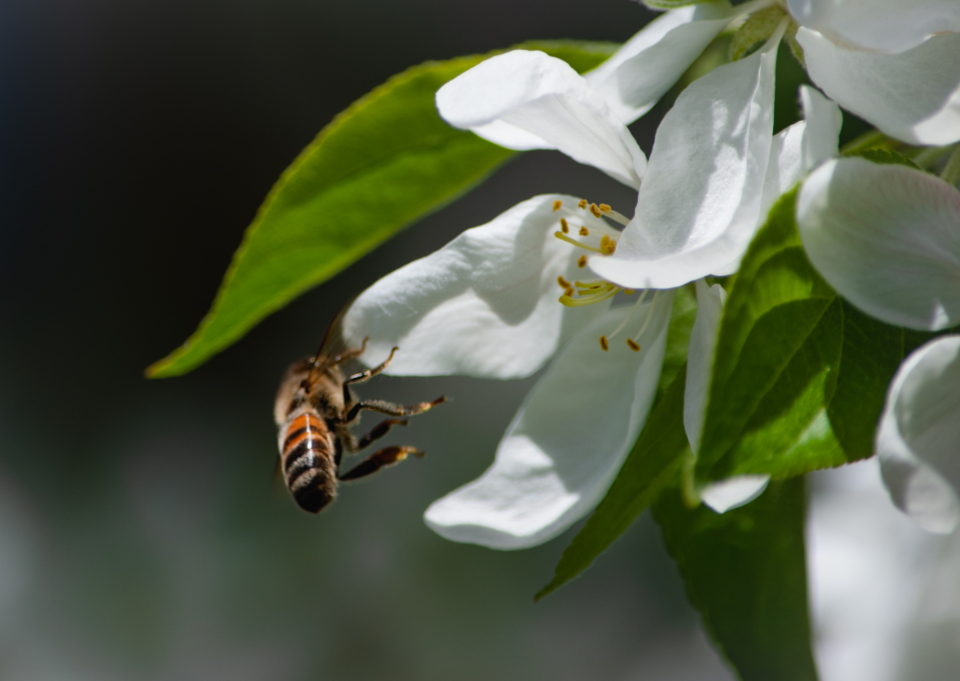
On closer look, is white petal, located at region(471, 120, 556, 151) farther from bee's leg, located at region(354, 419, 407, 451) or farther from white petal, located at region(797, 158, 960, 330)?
bee's leg, located at region(354, 419, 407, 451)

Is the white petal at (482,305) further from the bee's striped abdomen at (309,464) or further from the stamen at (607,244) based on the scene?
the bee's striped abdomen at (309,464)

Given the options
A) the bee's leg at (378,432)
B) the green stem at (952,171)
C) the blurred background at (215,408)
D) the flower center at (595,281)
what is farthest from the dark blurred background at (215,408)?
the green stem at (952,171)

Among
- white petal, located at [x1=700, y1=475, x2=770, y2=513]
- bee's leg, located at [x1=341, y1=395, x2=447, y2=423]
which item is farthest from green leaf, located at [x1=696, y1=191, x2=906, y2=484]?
bee's leg, located at [x1=341, y1=395, x2=447, y2=423]

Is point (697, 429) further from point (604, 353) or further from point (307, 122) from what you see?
point (307, 122)

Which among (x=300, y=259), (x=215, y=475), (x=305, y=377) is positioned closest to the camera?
(x=300, y=259)

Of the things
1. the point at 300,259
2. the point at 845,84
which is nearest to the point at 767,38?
the point at 845,84
